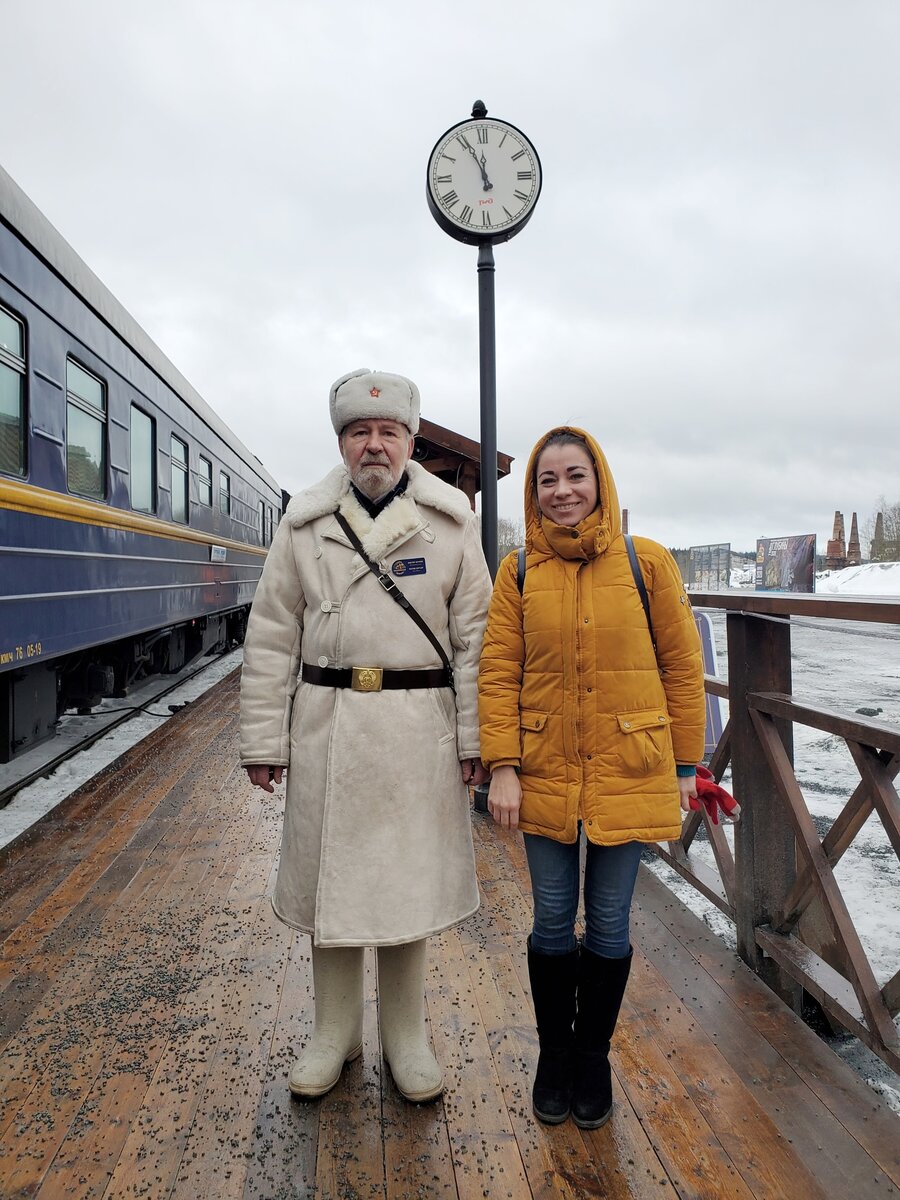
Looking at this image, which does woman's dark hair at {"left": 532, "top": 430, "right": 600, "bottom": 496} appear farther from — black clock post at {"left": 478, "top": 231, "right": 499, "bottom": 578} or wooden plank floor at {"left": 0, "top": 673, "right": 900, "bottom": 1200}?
black clock post at {"left": 478, "top": 231, "right": 499, "bottom": 578}

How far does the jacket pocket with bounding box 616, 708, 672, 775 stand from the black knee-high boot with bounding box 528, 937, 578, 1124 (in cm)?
50

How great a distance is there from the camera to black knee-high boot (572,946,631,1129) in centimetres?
183

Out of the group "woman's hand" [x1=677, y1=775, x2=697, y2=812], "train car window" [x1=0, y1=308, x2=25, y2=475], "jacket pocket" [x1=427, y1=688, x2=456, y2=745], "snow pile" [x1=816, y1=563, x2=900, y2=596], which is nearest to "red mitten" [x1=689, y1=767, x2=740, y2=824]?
"woman's hand" [x1=677, y1=775, x2=697, y2=812]

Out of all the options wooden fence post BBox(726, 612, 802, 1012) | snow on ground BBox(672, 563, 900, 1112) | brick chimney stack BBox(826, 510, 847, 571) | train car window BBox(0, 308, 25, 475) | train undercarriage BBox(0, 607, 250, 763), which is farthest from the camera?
brick chimney stack BBox(826, 510, 847, 571)

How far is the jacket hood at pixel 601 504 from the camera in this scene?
70.2 inches

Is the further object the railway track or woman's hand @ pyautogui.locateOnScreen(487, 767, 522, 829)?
the railway track

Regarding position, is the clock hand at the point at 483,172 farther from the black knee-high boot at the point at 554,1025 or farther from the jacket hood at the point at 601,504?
the black knee-high boot at the point at 554,1025

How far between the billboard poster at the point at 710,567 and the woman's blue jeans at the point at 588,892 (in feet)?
55.5

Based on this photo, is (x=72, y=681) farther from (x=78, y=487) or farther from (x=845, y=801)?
(x=845, y=801)

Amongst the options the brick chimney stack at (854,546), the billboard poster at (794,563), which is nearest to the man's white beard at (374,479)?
the billboard poster at (794,563)

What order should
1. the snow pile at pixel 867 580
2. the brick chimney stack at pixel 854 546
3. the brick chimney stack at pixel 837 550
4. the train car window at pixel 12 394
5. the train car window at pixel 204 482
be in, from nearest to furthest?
the train car window at pixel 12 394, the train car window at pixel 204 482, the snow pile at pixel 867 580, the brick chimney stack at pixel 837 550, the brick chimney stack at pixel 854 546

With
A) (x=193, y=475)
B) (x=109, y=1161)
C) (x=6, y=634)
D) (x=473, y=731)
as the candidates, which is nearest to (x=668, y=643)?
(x=473, y=731)

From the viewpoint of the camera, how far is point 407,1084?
1.91 meters

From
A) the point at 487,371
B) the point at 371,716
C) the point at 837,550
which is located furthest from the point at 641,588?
the point at 837,550
